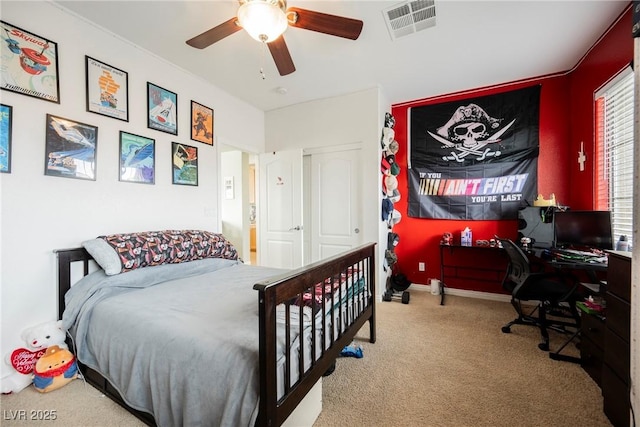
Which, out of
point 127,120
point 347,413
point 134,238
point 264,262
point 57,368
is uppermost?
point 127,120

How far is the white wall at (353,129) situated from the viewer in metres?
3.36

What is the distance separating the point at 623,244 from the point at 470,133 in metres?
1.95

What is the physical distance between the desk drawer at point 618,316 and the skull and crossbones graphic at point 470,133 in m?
2.39

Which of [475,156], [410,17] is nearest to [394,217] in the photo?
[475,156]

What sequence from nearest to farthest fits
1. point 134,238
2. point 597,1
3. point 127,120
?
point 597,1 < point 134,238 < point 127,120

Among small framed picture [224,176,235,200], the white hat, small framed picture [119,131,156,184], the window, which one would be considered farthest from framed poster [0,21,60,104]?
the window

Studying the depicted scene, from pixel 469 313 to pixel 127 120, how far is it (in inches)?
162

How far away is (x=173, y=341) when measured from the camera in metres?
1.27

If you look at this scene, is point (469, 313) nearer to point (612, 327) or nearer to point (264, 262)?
point (612, 327)

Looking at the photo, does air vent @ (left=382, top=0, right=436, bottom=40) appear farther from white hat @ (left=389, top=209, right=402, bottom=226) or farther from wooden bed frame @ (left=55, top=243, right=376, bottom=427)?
white hat @ (left=389, top=209, right=402, bottom=226)

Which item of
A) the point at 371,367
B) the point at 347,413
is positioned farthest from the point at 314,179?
the point at 347,413

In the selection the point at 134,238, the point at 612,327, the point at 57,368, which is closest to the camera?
the point at 612,327

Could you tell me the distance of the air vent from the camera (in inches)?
77.9

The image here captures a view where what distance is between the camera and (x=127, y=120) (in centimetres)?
242
